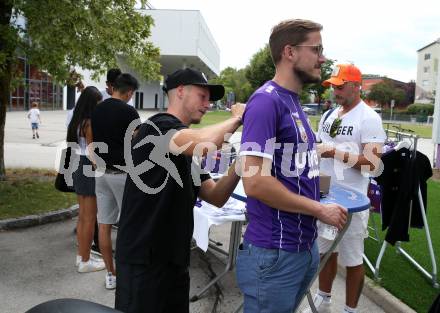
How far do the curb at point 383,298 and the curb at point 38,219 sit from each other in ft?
14.9

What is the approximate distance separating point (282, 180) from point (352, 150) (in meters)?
1.68

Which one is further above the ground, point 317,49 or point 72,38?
point 72,38

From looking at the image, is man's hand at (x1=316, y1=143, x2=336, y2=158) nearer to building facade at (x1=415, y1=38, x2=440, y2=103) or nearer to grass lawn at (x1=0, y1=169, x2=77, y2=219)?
grass lawn at (x1=0, y1=169, x2=77, y2=219)

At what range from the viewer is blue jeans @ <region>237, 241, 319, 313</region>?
2.00 metres

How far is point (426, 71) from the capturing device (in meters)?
103

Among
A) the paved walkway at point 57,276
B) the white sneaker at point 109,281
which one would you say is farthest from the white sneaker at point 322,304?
the white sneaker at point 109,281

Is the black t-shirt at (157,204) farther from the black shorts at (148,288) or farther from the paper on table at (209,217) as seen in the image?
the paper on table at (209,217)

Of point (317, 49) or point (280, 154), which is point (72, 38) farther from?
point (280, 154)

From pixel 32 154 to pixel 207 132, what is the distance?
40.7ft

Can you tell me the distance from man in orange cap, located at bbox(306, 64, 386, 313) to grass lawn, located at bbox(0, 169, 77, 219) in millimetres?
4927

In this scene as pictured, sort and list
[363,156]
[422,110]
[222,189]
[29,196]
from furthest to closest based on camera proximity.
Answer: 1. [422,110]
2. [29,196]
3. [363,156]
4. [222,189]

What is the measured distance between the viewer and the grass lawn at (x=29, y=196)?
22.1 ft

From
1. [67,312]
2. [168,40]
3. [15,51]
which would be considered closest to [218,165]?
[67,312]

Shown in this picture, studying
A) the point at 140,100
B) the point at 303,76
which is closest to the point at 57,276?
the point at 303,76
